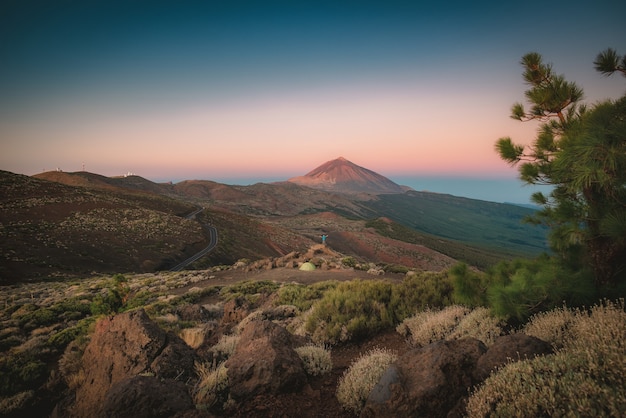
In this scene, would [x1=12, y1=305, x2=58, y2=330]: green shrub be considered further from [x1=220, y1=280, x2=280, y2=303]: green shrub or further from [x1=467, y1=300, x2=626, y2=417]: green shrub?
[x1=467, y1=300, x2=626, y2=417]: green shrub

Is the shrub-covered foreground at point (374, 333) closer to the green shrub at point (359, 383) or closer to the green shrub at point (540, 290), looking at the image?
the green shrub at point (359, 383)

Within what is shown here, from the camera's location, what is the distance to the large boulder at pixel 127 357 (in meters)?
5.70

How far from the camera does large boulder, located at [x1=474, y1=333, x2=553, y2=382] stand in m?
3.84

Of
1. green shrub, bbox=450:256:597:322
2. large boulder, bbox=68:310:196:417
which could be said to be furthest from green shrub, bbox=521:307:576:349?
large boulder, bbox=68:310:196:417

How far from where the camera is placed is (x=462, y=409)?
11.8 feet

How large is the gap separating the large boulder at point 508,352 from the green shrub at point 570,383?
0.30 meters

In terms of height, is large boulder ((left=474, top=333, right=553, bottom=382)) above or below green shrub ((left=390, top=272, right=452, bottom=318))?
above

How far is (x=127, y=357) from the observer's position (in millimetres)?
5934

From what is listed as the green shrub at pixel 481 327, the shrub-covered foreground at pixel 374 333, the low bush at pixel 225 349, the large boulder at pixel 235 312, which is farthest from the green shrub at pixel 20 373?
the green shrub at pixel 481 327

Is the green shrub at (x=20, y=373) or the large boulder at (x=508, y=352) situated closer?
the large boulder at (x=508, y=352)

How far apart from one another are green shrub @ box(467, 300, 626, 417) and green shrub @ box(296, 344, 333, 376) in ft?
9.10

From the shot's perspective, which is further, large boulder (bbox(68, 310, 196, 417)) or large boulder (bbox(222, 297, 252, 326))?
large boulder (bbox(222, 297, 252, 326))

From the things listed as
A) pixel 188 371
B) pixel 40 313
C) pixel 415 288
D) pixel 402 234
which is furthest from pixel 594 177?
pixel 402 234

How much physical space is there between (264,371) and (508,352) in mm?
3545
